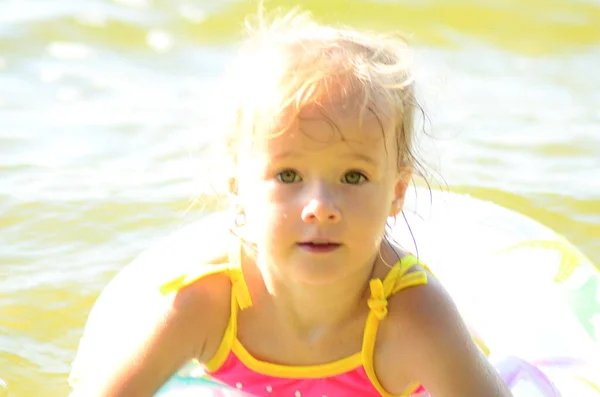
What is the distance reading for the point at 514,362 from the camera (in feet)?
7.92

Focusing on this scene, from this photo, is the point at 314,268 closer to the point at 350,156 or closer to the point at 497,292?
the point at 350,156

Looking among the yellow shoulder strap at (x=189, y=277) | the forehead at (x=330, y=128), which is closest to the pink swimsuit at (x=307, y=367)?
the yellow shoulder strap at (x=189, y=277)

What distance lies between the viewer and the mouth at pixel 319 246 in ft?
6.37

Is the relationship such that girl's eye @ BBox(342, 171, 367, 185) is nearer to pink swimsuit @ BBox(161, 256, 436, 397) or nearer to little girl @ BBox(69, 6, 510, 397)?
little girl @ BBox(69, 6, 510, 397)

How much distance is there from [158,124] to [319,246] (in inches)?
110

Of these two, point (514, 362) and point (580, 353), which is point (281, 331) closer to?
point (514, 362)

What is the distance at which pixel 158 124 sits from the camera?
4.64 meters

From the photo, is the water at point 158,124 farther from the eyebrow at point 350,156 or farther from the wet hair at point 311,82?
the eyebrow at point 350,156

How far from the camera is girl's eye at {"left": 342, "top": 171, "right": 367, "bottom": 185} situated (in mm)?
1979

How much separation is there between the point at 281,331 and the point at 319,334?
79 mm

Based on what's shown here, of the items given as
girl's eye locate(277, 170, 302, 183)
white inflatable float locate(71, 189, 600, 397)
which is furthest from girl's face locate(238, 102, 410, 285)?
white inflatable float locate(71, 189, 600, 397)

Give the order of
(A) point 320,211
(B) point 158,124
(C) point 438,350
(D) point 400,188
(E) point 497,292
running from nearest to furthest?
(A) point 320,211 → (C) point 438,350 → (D) point 400,188 → (E) point 497,292 → (B) point 158,124

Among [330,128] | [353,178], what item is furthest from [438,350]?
[330,128]

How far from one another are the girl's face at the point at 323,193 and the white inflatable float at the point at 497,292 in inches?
15.4
